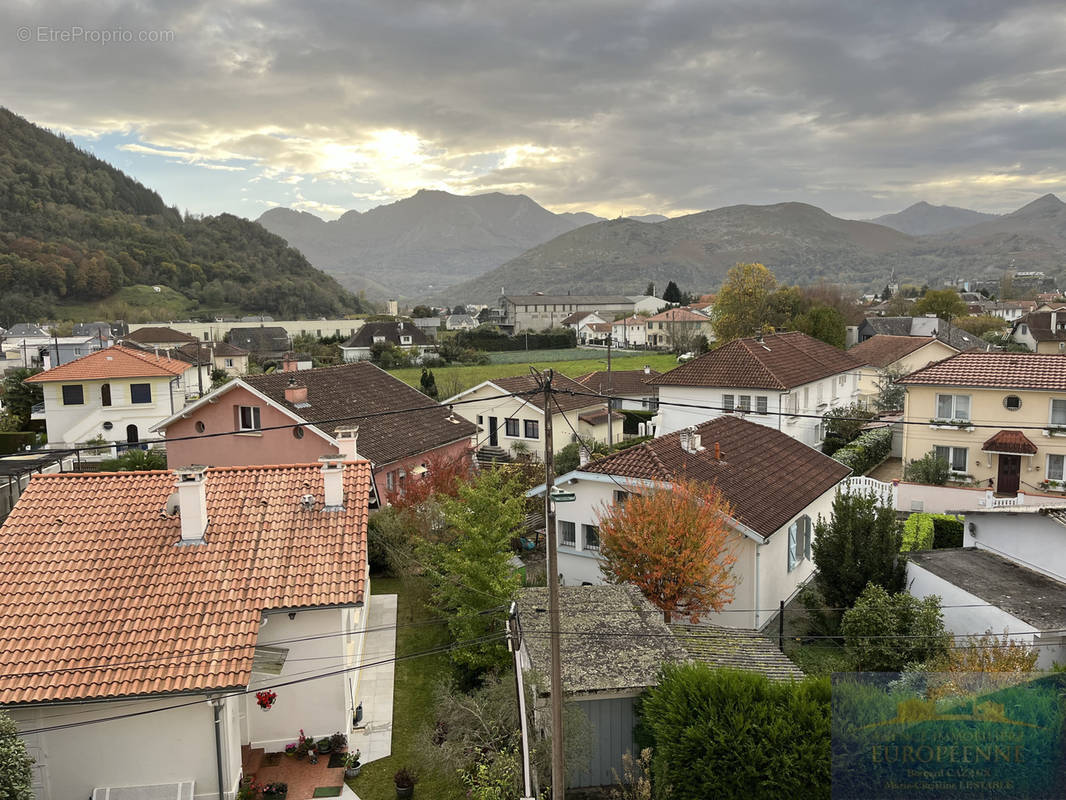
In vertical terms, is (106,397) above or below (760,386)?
below

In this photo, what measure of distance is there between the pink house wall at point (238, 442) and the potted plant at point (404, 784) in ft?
57.4

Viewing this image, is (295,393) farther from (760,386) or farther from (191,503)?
(760,386)

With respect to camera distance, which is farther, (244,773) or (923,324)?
(923,324)

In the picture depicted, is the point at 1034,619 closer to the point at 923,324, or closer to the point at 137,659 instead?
the point at 137,659

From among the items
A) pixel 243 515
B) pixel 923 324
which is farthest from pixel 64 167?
pixel 243 515

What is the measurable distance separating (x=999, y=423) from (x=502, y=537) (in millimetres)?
24886

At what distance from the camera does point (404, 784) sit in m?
12.4

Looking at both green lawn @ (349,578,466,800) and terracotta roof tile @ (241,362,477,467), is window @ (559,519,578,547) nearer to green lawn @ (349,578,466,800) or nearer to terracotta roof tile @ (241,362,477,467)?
green lawn @ (349,578,466,800)

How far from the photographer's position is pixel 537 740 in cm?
1276

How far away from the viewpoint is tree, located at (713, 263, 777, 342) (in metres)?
70.4

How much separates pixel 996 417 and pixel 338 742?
98.4 ft

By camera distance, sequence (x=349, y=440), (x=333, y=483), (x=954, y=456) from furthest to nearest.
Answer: (x=954, y=456)
(x=349, y=440)
(x=333, y=483)

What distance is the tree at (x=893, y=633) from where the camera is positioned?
15.2 metres

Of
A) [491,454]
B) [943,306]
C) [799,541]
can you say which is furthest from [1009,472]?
[943,306]
